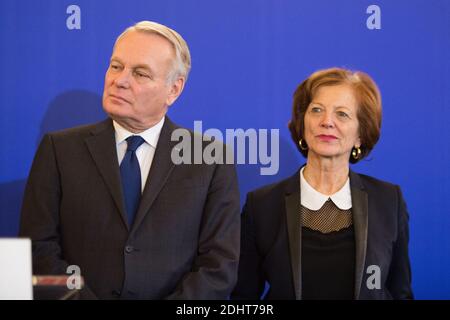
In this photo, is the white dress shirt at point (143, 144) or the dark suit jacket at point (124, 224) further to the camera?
the white dress shirt at point (143, 144)

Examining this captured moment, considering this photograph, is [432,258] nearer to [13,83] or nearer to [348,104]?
[348,104]

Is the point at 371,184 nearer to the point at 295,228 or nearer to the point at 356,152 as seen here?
the point at 356,152

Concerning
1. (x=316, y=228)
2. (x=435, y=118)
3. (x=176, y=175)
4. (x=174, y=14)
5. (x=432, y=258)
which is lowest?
(x=432, y=258)

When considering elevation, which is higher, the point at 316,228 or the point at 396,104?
the point at 396,104

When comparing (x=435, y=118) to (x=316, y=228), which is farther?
(x=435, y=118)

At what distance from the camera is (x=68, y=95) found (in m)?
2.86

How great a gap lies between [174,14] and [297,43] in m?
0.52

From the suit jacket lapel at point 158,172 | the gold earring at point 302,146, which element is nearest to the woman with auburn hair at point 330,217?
the gold earring at point 302,146

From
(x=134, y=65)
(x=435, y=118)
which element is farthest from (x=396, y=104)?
(x=134, y=65)

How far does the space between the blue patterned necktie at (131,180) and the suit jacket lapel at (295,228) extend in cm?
57

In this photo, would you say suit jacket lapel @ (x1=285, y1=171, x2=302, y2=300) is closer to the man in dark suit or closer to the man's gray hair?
the man in dark suit

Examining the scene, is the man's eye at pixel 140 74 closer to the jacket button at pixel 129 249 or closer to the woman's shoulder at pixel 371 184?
the jacket button at pixel 129 249

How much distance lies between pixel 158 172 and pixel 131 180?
0.34 ft

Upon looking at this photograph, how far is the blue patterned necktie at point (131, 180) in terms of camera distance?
2420mm
